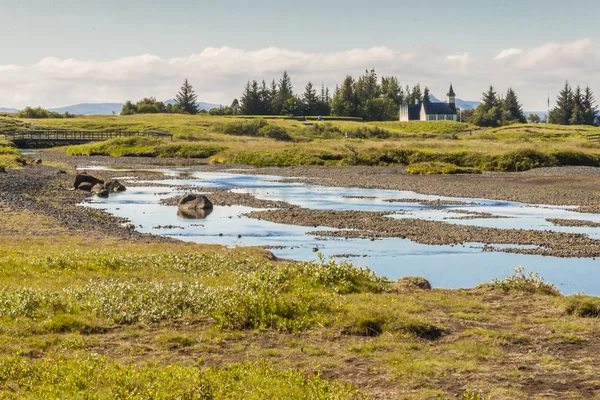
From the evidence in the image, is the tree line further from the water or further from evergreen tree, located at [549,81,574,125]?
the water

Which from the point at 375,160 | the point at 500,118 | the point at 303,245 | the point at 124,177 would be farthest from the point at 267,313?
the point at 500,118

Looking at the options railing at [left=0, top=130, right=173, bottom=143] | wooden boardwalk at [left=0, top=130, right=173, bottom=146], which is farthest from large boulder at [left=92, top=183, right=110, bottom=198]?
railing at [left=0, top=130, right=173, bottom=143]

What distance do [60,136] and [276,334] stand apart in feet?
453

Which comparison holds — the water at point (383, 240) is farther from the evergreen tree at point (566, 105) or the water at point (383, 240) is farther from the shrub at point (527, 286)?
the evergreen tree at point (566, 105)

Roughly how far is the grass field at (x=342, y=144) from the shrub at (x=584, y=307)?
63.6m

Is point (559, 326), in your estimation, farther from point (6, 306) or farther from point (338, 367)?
point (6, 306)

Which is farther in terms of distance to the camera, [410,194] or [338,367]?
[410,194]

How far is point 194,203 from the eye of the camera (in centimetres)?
4634

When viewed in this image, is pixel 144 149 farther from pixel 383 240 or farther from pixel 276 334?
pixel 276 334

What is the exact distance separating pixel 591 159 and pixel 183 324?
270 feet

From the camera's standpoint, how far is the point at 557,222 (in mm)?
40219

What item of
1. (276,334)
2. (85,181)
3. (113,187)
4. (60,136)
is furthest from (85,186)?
(60,136)

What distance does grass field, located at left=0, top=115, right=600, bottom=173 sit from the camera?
88.7m

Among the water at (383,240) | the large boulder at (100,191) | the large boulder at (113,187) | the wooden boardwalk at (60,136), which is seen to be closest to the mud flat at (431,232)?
the water at (383,240)
